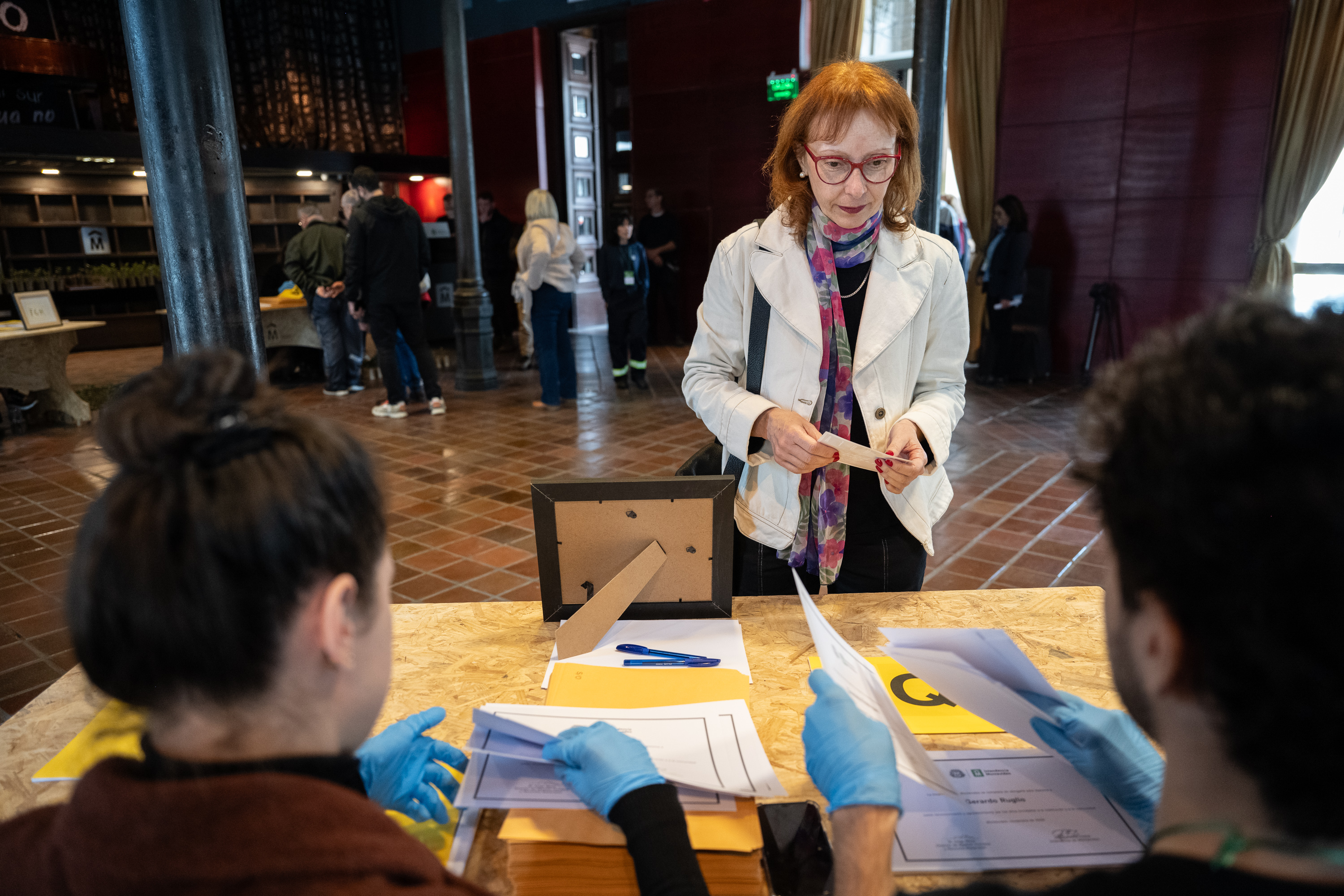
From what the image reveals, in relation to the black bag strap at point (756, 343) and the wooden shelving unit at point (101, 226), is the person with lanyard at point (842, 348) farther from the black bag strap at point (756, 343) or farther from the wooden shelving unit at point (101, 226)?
the wooden shelving unit at point (101, 226)

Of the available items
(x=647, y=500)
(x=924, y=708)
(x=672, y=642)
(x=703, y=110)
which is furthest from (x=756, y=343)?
(x=703, y=110)

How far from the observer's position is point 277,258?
10.9 metres

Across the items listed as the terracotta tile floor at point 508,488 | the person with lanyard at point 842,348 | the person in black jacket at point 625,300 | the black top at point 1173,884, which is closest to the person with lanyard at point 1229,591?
the black top at point 1173,884

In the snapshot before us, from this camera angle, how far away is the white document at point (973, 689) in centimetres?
97

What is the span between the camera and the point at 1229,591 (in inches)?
21.2

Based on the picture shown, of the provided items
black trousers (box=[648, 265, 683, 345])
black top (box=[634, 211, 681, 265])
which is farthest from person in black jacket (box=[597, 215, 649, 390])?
black trousers (box=[648, 265, 683, 345])

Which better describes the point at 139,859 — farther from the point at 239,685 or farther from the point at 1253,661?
the point at 1253,661

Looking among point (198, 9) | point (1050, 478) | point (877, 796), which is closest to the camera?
point (877, 796)

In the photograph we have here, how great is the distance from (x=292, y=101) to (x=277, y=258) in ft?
7.37

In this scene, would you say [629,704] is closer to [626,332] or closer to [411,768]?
[411,768]

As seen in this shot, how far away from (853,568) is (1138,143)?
7098mm

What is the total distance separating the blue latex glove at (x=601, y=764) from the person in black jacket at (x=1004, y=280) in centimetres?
708

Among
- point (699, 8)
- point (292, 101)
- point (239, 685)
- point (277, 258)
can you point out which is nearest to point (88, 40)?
point (292, 101)

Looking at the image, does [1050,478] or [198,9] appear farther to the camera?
[1050,478]
